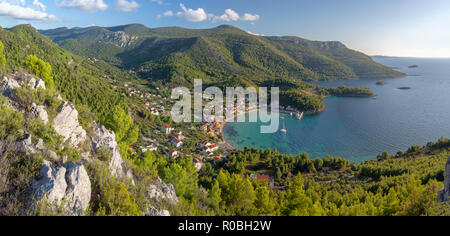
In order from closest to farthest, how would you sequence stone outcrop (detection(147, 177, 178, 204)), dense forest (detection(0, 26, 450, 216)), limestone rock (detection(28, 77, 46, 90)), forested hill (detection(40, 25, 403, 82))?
dense forest (detection(0, 26, 450, 216)) → stone outcrop (detection(147, 177, 178, 204)) → limestone rock (detection(28, 77, 46, 90)) → forested hill (detection(40, 25, 403, 82))

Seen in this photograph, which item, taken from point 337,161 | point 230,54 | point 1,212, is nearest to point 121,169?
point 1,212

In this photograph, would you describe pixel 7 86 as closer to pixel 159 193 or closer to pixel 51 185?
pixel 51 185

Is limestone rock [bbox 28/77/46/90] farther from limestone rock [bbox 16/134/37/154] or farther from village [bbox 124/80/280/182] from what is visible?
village [bbox 124/80/280/182]

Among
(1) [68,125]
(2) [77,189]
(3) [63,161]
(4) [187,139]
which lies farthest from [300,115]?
(2) [77,189]

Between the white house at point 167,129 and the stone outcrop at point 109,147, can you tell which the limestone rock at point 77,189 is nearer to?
the stone outcrop at point 109,147

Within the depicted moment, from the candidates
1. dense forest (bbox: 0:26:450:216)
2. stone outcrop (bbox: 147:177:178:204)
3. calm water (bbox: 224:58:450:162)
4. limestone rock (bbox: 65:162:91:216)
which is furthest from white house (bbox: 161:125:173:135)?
limestone rock (bbox: 65:162:91:216)

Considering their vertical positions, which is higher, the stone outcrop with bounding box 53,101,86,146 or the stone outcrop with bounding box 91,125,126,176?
the stone outcrop with bounding box 53,101,86,146
